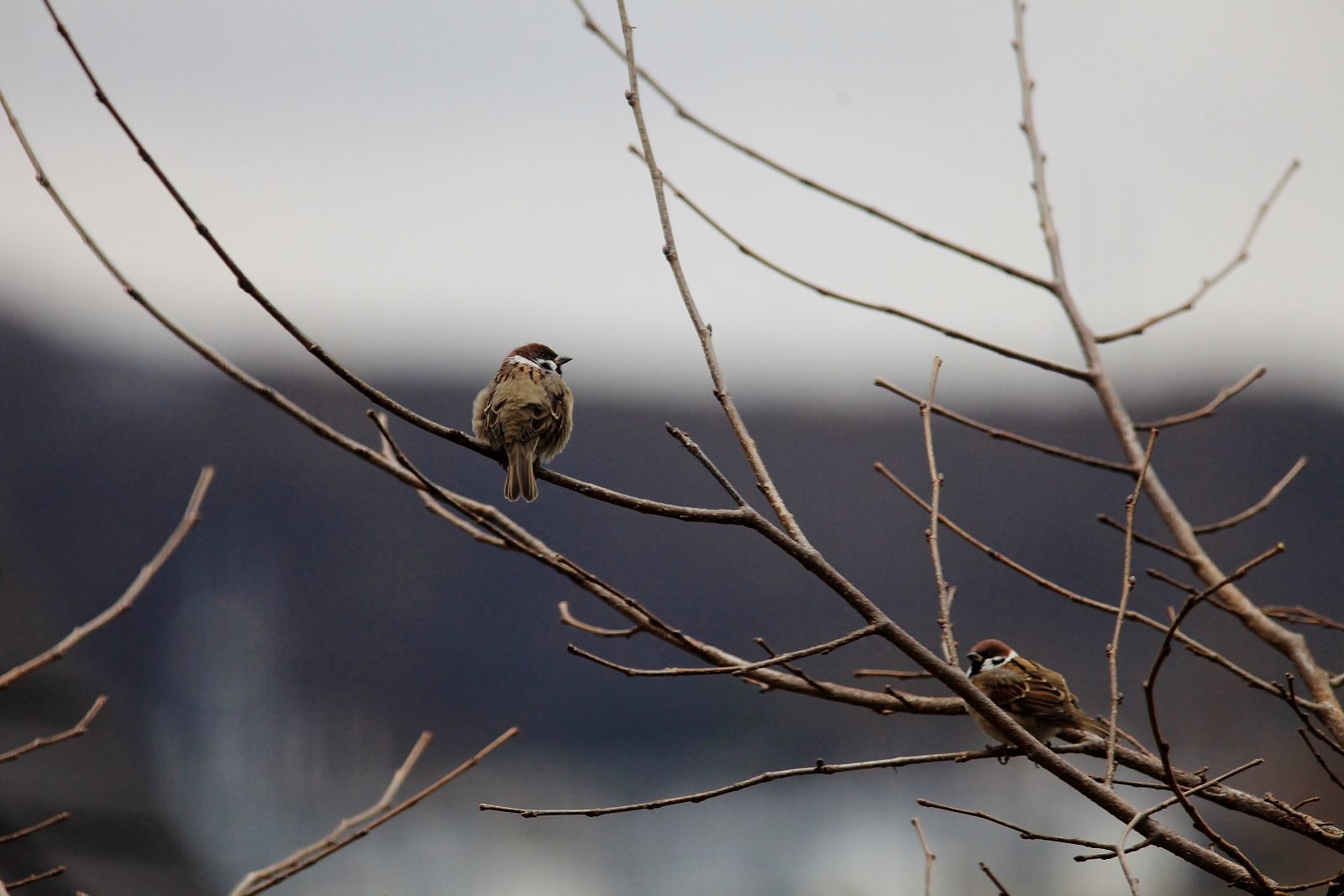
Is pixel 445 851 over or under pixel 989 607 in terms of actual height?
under

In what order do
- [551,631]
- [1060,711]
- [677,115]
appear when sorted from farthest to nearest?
[551,631] < [1060,711] < [677,115]

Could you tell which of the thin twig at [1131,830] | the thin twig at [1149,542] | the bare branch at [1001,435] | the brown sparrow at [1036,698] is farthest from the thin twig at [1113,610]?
the brown sparrow at [1036,698]

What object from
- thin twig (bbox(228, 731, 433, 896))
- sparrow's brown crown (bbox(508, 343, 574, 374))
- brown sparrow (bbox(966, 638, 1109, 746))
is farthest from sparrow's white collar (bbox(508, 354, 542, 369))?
thin twig (bbox(228, 731, 433, 896))

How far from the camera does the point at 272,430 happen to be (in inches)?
1465

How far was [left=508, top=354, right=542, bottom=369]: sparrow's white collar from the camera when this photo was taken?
237 inches

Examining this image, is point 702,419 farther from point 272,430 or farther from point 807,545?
point 807,545

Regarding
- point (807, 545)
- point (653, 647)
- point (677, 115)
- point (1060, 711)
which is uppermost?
point (653, 647)

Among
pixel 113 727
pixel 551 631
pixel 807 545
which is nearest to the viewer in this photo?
pixel 807 545

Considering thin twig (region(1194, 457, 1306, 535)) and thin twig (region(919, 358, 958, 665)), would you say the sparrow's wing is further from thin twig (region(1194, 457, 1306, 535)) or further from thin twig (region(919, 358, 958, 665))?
thin twig (region(919, 358, 958, 665))

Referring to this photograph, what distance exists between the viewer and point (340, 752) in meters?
33.7

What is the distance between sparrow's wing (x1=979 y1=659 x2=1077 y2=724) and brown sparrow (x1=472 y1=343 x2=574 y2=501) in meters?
2.44

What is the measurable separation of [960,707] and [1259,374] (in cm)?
136

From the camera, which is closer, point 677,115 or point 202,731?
point 677,115

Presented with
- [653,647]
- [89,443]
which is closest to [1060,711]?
[653,647]
